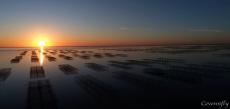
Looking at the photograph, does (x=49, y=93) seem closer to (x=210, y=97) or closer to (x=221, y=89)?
(x=210, y=97)

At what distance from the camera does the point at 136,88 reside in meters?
19.4

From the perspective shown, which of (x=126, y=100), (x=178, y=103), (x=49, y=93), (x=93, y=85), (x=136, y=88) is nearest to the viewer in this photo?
(x=178, y=103)

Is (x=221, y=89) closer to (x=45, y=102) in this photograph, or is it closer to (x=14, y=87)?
(x=45, y=102)

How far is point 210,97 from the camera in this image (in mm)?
15719

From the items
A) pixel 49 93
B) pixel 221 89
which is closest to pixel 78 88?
pixel 49 93

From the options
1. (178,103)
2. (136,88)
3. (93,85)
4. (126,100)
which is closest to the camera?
(178,103)

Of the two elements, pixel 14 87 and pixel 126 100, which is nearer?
pixel 126 100

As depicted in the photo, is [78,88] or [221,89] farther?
[78,88]

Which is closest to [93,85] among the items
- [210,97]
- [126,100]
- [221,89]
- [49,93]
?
[49,93]

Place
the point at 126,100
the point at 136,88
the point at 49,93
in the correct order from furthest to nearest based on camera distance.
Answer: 1. the point at 136,88
2. the point at 49,93
3. the point at 126,100

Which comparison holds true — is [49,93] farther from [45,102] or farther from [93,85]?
[93,85]

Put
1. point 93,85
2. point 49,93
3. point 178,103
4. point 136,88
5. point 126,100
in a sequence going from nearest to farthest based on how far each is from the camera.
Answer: point 178,103, point 126,100, point 49,93, point 136,88, point 93,85

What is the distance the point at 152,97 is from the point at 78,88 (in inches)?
336

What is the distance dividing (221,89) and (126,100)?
33.3ft
